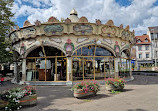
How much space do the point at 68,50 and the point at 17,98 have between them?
7.76 m

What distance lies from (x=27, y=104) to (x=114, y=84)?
5438 mm

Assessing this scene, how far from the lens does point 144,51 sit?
47.0m

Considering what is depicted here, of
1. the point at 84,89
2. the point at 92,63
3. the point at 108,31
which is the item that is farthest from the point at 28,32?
the point at 84,89

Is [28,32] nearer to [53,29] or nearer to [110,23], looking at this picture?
[53,29]

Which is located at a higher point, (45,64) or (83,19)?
(83,19)

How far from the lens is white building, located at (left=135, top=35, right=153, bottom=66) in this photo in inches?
1826

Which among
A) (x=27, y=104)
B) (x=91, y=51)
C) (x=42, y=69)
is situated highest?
(x=91, y=51)

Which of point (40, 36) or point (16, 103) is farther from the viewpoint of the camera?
point (40, 36)

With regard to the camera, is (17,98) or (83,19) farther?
(83,19)

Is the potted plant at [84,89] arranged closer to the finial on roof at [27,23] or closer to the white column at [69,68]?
the white column at [69,68]

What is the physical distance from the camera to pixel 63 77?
13594 mm

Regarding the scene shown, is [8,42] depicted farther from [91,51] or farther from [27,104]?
[27,104]

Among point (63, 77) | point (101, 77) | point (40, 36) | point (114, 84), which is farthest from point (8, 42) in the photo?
point (114, 84)

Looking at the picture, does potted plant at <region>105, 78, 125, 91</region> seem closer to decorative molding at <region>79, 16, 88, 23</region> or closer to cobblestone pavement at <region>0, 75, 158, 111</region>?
cobblestone pavement at <region>0, 75, 158, 111</region>
